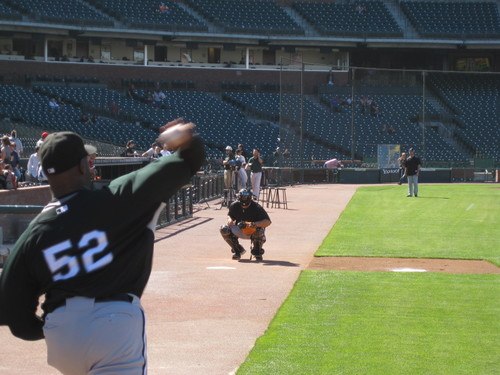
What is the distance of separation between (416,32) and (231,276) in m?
58.3

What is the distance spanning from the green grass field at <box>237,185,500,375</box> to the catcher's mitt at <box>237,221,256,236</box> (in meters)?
1.71

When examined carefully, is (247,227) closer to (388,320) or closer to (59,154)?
(388,320)

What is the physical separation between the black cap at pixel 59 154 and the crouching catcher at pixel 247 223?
1272cm

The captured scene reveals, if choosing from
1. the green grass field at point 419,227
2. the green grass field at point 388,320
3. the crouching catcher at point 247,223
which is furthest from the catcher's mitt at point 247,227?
Result: the green grass field at point 419,227

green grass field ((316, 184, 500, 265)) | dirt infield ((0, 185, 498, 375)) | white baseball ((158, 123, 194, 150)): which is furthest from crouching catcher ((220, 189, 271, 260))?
white baseball ((158, 123, 194, 150))

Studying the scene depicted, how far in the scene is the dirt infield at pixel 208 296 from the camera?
30.9 ft

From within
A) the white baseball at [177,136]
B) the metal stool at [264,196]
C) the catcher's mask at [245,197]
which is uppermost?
the white baseball at [177,136]

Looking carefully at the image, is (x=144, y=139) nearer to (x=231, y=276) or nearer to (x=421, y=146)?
(x=421, y=146)

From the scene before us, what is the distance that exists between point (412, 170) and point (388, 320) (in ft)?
85.6

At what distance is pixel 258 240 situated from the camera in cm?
1775

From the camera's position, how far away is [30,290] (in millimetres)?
4824

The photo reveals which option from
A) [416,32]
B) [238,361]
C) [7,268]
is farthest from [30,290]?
[416,32]

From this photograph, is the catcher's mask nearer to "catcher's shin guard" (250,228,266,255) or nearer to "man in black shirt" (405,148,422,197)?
"catcher's shin guard" (250,228,266,255)

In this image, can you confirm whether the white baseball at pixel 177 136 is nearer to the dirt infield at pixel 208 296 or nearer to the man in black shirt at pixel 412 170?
the dirt infield at pixel 208 296
